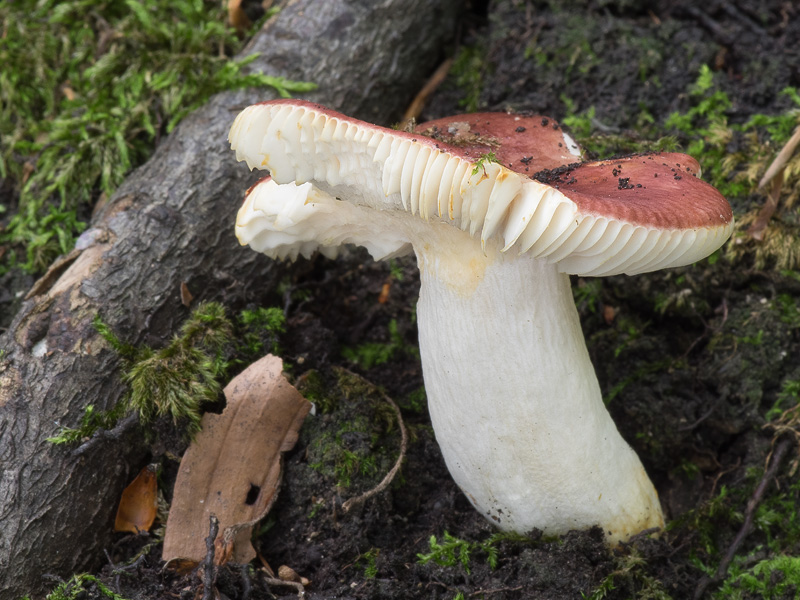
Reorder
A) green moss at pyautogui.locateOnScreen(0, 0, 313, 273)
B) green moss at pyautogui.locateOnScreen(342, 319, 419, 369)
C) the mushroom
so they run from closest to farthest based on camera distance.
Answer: the mushroom, green moss at pyautogui.locateOnScreen(342, 319, 419, 369), green moss at pyautogui.locateOnScreen(0, 0, 313, 273)

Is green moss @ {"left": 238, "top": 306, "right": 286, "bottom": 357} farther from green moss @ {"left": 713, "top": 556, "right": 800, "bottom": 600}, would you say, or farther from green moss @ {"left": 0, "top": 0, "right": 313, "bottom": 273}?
green moss @ {"left": 713, "top": 556, "right": 800, "bottom": 600}

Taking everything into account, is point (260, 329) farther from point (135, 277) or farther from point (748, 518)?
point (748, 518)

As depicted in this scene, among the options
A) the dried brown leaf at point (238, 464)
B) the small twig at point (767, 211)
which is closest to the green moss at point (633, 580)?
the dried brown leaf at point (238, 464)

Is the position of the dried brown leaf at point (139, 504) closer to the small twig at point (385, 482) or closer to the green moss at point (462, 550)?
the small twig at point (385, 482)

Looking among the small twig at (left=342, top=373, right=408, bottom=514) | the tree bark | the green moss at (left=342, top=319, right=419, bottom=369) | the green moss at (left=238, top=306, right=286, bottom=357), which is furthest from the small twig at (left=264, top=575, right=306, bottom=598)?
the green moss at (left=342, top=319, right=419, bottom=369)

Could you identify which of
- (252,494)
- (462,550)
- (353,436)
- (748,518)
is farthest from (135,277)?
(748,518)

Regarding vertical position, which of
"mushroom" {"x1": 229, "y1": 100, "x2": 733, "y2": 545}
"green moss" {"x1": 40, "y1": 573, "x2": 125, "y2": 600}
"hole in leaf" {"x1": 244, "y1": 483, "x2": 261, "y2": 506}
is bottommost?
"green moss" {"x1": 40, "y1": 573, "x2": 125, "y2": 600}
